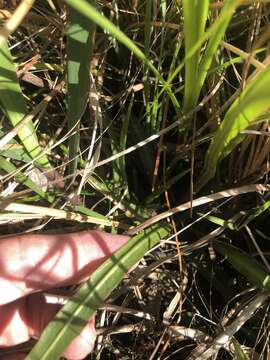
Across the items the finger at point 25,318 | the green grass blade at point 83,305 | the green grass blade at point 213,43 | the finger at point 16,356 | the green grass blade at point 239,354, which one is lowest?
the green grass blade at point 239,354

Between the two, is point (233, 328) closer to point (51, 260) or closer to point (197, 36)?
point (51, 260)

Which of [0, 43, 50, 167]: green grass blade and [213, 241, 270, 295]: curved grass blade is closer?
[0, 43, 50, 167]: green grass blade

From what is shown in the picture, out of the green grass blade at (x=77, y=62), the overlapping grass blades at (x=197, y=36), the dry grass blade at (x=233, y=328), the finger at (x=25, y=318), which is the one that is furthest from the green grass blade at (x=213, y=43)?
the finger at (x=25, y=318)

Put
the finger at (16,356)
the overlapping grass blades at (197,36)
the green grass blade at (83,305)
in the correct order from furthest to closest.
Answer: the finger at (16,356) → the green grass blade at (83,305) → the overlapping grass blades at (197,36)

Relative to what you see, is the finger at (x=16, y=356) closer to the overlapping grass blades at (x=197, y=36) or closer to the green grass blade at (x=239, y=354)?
the green grass blade at (x=239, y=354)

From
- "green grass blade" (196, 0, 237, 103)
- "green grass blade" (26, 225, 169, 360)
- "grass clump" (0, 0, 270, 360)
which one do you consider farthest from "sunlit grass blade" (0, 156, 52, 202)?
"green grass blade" (196, 0, 237, 103)

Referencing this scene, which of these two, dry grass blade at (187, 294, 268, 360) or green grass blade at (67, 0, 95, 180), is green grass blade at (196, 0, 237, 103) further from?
dry grass blade at (187, 294, 268, 360)

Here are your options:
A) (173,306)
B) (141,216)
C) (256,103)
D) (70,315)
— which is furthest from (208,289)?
(256,103)
